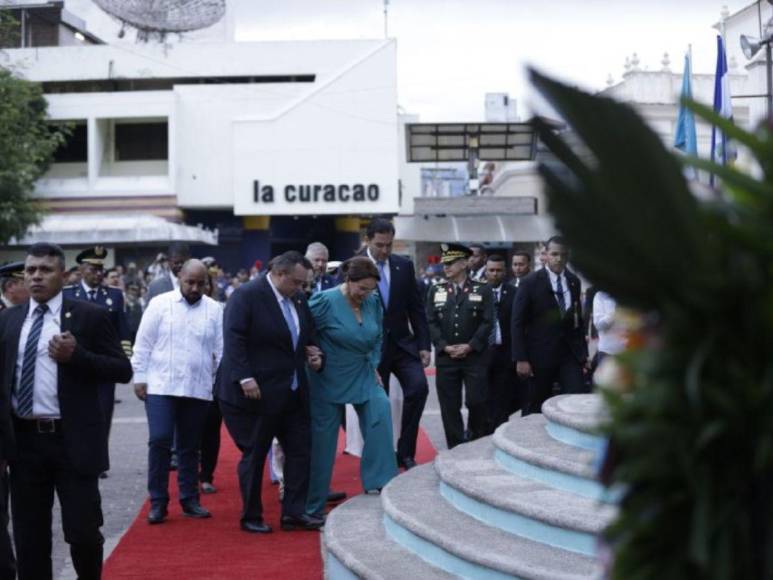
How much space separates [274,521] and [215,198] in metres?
41.4

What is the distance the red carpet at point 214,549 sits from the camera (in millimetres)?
7984

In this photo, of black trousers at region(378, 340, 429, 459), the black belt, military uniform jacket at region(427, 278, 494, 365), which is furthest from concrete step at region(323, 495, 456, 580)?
military uniform jacket at region(427, 278, 494, 365)

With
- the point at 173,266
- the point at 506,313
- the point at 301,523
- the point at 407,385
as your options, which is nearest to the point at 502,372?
the point at 506,313

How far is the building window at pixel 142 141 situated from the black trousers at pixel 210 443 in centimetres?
4177

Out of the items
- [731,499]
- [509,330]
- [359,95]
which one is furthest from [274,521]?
[359,95]

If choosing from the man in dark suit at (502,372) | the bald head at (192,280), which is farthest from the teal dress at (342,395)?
the man in dark suit at (502,372)

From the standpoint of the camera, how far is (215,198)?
50406mm

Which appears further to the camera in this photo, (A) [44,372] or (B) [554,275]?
(B) [554,275]

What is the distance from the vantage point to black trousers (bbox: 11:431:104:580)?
259 inches

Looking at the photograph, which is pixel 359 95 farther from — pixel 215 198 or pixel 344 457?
pixel 344 457

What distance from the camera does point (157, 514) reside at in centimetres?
962

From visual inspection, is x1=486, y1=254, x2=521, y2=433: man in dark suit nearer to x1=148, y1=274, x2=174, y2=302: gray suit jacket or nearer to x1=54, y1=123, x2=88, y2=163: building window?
x1=148, y1=274, x2=174, y2=302: gray suit jacket

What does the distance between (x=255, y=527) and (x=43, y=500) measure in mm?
2743

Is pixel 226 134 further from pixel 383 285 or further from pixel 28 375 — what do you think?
pixel 28 375
